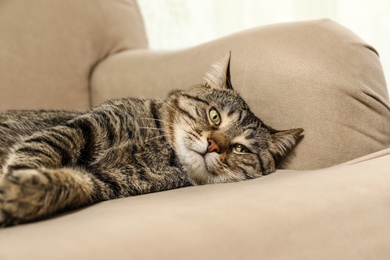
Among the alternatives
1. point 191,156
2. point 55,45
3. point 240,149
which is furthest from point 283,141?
point 55,45

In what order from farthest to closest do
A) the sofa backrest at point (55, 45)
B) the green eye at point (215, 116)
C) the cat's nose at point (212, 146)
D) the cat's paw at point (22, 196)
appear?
1. the sofa backrest at point (55, 45)
2. the green eye at point (215, 116)
3. the cat's nose at point (212, 146)
4. the cat's paw at point (22, 196)

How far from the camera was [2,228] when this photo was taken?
2.74 feet

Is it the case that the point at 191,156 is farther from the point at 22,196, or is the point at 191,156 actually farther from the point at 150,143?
the point at 22,196

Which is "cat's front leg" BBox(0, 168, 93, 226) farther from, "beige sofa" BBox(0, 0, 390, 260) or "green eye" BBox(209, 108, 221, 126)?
"green eye" BBox(209, 108, 221, 126)

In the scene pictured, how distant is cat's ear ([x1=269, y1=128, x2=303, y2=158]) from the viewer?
1.38 meters

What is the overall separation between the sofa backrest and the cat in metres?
0.37

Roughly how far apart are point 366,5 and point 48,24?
1.36m

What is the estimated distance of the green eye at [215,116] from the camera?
1443 millimetres

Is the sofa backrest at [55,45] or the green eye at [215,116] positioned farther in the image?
the sofa backrest at [55,45]

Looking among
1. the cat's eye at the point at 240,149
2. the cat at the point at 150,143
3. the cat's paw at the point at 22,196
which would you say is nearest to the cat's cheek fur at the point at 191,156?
the cat at the point at 150,143

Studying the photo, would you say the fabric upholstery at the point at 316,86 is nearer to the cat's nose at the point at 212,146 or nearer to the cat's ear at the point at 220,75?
the cat's ear at the point at 220,75

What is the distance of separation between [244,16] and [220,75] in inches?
44.2

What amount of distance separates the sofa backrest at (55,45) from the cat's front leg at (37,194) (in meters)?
0.96

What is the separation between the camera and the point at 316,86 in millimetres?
1354
